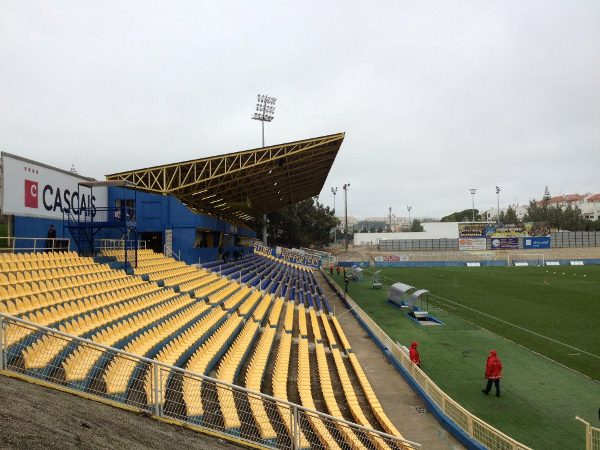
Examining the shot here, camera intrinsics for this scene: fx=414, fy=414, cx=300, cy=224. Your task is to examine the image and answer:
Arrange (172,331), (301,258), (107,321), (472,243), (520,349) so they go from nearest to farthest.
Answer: (107,321) → (172,331) → (520,349) → (301,258) → (472,243)

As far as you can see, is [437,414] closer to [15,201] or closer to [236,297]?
[236,297]

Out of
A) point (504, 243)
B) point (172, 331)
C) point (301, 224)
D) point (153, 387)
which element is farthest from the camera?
point (301, 224)

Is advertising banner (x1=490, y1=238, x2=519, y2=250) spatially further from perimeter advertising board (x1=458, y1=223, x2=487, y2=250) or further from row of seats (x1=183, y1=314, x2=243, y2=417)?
row of seats (x1=183, y1=314, x2=243, y2=417)

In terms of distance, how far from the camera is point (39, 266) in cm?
1007

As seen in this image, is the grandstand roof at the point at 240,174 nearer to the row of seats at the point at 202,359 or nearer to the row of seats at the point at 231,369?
the row of seats at the point at 202,359

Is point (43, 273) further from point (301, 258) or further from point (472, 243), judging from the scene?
point (472, 243)

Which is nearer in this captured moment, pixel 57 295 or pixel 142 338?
pixel 142 338

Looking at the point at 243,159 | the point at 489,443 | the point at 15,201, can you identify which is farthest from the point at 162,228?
the point at 489,443

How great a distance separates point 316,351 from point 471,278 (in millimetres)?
31293

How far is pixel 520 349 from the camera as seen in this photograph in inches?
592

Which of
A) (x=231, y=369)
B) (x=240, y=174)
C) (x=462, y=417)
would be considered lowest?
(x=462, y=417)

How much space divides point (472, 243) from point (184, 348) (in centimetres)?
6225

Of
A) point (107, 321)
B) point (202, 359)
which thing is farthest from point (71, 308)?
point (202, 359)

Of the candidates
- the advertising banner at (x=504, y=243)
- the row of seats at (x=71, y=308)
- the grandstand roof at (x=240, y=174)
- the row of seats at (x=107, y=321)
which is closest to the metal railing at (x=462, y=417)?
the row of seats at (x=107, y=321)
